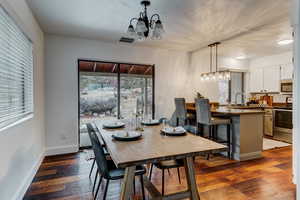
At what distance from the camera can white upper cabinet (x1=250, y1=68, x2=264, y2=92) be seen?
5773 mm

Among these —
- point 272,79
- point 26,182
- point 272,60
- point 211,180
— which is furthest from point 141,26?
point 272,60

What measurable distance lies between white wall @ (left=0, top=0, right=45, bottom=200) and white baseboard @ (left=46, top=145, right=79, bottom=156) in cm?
56

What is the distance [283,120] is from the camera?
187 inches

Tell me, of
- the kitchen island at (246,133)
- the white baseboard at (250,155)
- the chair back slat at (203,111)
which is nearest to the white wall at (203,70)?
the chair back slat at (203,111)

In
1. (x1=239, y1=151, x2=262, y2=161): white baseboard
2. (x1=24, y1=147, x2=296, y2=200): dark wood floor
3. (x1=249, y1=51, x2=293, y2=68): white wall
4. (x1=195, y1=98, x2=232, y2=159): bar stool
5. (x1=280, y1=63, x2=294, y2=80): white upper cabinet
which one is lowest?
(x1=24, y1=147, x2=296, y2=200): dark wood floor

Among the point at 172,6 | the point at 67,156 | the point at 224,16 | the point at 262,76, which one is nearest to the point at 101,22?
the point at 172,6

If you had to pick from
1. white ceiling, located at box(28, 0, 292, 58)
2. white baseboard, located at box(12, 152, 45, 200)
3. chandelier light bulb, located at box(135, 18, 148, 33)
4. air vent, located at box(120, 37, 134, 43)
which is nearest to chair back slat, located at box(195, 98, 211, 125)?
white ceiling, located at box(28, 0, 292, 58)

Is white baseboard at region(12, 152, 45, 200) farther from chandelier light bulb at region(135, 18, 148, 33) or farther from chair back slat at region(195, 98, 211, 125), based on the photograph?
chair back slat at region(195, 98, 211, 125)

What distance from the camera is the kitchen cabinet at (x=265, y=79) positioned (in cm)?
530

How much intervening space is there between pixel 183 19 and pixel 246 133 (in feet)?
7.98

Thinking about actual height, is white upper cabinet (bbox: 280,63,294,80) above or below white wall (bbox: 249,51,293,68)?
below

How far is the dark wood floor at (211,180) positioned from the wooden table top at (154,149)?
3.11 ft

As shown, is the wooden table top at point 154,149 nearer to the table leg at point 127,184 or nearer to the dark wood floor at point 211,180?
the table leg at point 127,184

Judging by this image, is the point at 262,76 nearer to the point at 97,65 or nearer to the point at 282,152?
Answer: the point at 282,152
